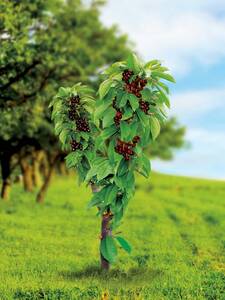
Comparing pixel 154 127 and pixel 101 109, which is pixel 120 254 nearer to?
pixel 154 127

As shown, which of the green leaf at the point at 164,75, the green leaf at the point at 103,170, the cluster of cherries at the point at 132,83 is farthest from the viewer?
the green leaf at the point at 103,170

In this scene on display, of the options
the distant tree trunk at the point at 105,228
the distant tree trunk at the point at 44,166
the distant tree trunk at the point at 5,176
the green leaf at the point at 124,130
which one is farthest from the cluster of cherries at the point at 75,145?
the distant tree trunk at the point at 44,166

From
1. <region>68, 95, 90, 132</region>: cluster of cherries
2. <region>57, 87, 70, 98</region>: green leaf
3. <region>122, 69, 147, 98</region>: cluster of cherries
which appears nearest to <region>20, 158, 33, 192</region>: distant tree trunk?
<region>68, 95, 90, 132</region>: cluster of cherries

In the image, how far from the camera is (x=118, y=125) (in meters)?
14.4

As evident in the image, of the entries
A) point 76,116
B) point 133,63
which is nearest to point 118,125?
point 133,63

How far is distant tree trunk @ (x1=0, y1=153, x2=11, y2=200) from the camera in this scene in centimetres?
4191

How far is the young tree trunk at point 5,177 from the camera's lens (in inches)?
1650

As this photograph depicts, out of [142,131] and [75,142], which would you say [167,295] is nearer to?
[142,131]

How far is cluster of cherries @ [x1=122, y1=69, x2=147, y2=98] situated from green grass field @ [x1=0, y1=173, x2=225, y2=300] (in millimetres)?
4580

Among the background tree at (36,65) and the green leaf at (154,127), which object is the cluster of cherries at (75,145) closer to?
the green leaf at (154,127)

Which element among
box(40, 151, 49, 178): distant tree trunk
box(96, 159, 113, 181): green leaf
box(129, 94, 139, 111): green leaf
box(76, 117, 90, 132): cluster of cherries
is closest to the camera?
box(129, 94, 139, 111): green leaf

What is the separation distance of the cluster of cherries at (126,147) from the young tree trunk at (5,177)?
28346mm

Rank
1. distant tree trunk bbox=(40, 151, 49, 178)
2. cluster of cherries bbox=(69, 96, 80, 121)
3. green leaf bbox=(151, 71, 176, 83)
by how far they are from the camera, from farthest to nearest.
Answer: distant tree trunk bbox=(40, 151, 49, 178), cluster of cherries bbox=(69, 96, 80, 121), green leaf bbox=(151, 71, 176, 83)

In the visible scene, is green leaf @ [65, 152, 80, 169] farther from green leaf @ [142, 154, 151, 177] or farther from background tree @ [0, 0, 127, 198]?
background tree @ [0, 0, 127, 198]
